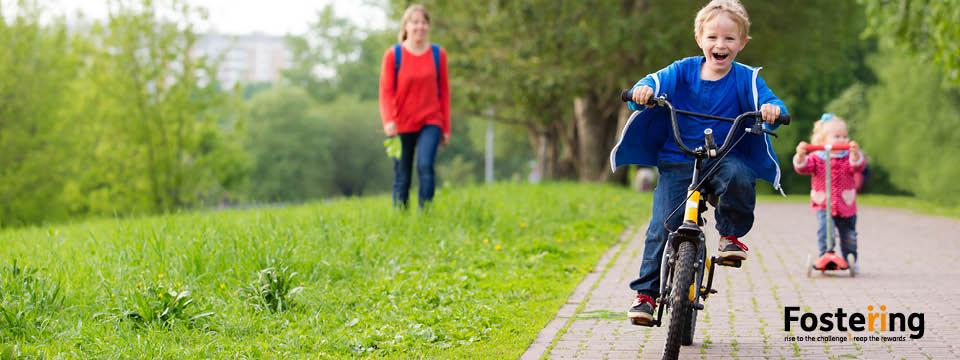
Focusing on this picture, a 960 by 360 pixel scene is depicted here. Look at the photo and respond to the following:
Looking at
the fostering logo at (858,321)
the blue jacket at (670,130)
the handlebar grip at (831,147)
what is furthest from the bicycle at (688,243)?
the handlebar grip at (831,147)

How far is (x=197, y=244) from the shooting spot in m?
6.96

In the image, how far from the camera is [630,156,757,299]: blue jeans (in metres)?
4.85

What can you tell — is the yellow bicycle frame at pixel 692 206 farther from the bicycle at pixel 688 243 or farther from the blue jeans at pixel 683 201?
the blue jeans at pixel 683 201

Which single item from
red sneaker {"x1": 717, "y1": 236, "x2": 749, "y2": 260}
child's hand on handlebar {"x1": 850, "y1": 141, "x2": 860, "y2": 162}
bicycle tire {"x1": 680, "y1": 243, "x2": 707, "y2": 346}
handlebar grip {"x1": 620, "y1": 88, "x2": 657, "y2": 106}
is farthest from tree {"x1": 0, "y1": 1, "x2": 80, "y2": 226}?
red sneaker {"x1": 717, "y1": 236, "x2": 749, "y2": 260}

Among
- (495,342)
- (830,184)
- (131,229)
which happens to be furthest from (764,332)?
(131,229)

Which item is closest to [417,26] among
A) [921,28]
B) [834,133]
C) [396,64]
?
[396,64]

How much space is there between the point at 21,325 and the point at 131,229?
231cm

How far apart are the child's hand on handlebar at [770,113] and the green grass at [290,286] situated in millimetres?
1562

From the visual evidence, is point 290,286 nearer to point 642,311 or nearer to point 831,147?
point 642,311

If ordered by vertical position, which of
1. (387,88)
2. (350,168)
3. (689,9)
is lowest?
(350,168)

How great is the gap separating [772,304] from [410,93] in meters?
4.07

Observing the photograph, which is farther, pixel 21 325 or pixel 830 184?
pixel 830 184

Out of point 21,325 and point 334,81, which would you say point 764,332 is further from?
point 334,81

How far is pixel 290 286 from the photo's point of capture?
21.0ft
